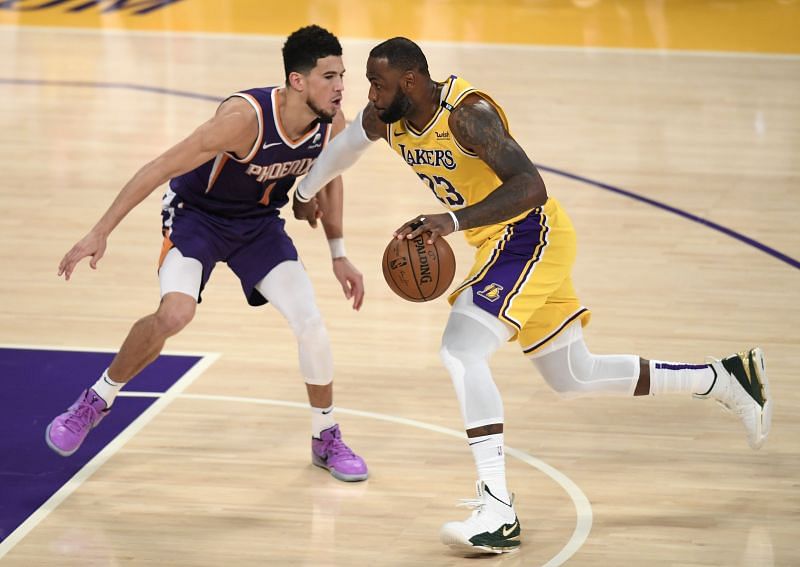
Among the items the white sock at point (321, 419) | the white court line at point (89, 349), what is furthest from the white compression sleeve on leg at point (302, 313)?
the white court line at point (89, 349)

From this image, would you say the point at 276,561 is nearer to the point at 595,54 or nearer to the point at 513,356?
the point at 513,356

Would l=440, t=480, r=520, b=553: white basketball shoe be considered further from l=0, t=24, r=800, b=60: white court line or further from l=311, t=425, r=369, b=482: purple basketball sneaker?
l=0, t=24, r=800, b=60: white court line

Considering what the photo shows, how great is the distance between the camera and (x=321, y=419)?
597 centimetres

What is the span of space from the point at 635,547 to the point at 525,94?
8.59 meters

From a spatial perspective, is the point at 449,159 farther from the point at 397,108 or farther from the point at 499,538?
the point at 499,538

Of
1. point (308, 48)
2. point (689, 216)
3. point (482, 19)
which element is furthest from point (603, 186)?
point (482, 19)

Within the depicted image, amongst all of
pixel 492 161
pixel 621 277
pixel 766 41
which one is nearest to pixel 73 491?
pixel 492 161

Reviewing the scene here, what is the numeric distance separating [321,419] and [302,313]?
1.62 ft

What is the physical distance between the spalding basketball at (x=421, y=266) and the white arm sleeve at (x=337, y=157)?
21.1 inches

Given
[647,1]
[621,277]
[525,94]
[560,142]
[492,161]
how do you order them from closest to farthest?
[492,161]
[621,277]
[560,142]
[525,94]
[647,1]

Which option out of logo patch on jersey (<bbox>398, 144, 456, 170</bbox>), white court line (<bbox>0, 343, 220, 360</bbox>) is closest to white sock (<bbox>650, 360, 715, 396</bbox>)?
logo patch on jersey (<bbox>398, 144, 456, 170</bbox>)

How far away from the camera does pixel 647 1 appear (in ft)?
60.5

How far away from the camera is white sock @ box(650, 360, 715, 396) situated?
18.6ft

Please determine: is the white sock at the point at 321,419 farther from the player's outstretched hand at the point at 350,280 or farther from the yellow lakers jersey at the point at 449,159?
the yellow lakers jersey at the point at 449,159
